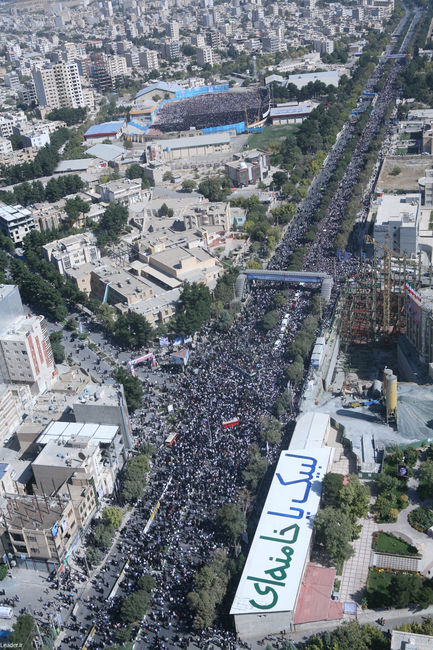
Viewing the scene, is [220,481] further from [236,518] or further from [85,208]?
[85,208]

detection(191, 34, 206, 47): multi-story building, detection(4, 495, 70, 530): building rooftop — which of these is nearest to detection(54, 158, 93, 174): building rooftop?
detection(4, 495, 70, 530): building rooftop

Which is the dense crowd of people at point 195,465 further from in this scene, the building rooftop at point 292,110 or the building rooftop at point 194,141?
the building rooftop at point 292,110

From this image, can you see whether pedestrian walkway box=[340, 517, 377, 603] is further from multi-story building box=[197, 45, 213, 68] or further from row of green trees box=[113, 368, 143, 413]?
multi-story building box=[197, 45, 213, 68]

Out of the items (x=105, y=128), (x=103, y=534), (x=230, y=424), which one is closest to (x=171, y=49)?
(x=105, y=128)

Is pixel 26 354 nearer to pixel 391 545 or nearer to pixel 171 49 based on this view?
pixel 391 545

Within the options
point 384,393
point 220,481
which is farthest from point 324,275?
point 220,481

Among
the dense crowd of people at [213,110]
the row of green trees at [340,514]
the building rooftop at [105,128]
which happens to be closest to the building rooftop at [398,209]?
the row of green trees at [340,514]
